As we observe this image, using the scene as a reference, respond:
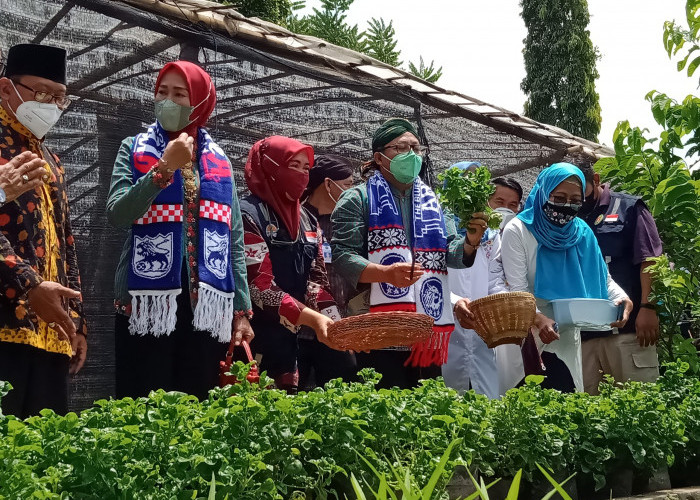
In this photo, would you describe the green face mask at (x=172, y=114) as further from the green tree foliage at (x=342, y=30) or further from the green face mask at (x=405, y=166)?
the green tree foliage at (x=342, y=30)

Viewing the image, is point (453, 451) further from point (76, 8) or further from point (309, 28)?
point (309, 28)

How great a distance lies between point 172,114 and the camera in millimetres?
4543

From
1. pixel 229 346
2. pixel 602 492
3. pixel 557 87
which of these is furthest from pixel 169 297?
pixel 557 87

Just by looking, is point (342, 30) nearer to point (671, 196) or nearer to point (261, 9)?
point (261, 9)

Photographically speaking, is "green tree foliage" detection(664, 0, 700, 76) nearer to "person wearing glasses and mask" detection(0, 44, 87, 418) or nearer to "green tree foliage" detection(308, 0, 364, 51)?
"person wearing glasses and mask" detection(0, 44, 87, 418)

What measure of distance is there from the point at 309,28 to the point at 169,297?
17.0 metres

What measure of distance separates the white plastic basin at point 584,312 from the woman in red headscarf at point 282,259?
1.33 meters

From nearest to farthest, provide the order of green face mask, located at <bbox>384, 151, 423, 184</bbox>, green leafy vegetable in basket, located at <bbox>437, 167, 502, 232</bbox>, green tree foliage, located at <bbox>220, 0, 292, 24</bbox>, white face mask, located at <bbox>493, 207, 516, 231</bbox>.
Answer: green leafy vegetable in basket, located at <bbox>437, 167, 502, 232</bbox>
green face mask, located at <bbox>384, 151, 423, 184</bbox>
white face mask, located at <bbox>493, 207, 516, 231</bbox>
green tree foliage, located at <bbox>220, 0, 292, 24</bbox>

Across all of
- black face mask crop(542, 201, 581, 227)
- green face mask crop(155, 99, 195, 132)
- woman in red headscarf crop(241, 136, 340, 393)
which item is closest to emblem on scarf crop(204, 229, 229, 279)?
woman in red headscarf crop(241, 136, 340, 393)

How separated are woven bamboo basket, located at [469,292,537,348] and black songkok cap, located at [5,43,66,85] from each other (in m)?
2.47

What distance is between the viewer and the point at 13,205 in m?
3.93

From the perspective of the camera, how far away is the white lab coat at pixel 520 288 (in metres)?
5.65

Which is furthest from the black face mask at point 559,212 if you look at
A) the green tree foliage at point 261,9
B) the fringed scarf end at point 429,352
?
the green tree foliage at point 261,9

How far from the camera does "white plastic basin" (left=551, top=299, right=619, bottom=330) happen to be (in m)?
5.46
